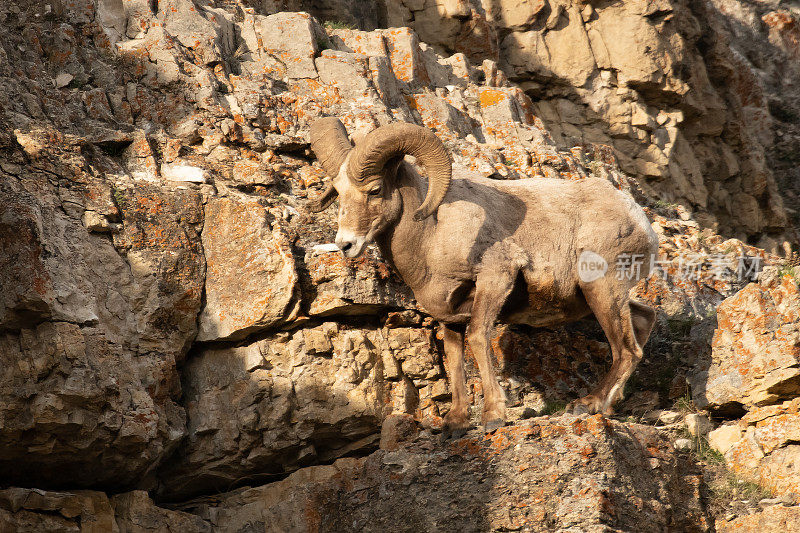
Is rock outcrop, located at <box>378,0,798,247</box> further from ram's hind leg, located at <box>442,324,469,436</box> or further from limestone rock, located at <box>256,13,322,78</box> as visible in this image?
ram's hind leg, located at <box>442,324,469,436</box>

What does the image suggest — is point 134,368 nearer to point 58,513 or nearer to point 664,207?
point 58,513

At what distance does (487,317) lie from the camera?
9180 millimetres

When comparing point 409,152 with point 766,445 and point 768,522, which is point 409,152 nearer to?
point 766,445

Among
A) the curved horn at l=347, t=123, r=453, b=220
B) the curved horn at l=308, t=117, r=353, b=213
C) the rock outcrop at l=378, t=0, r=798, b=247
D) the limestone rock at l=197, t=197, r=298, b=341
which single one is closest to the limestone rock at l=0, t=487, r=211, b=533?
the limestone rock at l=197, t=197, r=298, b=341

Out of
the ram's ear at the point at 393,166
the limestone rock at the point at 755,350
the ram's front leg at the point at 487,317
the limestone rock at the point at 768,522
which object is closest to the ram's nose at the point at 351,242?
the ram's ear at the point at 393,166

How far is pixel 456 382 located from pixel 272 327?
2006 mm

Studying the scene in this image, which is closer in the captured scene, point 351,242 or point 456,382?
point 351,242

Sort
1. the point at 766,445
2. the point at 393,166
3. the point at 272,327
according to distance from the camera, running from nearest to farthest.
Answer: the point at 766,445
the point at 393,166
the point at 272,327

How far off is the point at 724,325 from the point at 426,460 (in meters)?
3.53

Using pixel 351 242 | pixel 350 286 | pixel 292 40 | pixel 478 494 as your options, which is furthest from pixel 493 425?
pixel 292 40

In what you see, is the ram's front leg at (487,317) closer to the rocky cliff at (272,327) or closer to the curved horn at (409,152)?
the rocky cliff at (272,327)

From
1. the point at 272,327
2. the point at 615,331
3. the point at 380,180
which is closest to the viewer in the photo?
the point at 380,180

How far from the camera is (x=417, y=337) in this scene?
34.3ft

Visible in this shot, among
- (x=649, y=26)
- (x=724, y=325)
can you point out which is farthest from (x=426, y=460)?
(x=649, y=26)
